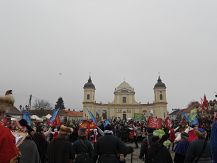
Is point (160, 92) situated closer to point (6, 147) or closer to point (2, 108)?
point (2, 108)

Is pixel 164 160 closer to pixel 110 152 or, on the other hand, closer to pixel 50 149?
pixel 110 152

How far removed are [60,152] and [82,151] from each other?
0.59 metres

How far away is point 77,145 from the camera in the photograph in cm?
707

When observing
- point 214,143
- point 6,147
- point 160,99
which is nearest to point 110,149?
point 214,143

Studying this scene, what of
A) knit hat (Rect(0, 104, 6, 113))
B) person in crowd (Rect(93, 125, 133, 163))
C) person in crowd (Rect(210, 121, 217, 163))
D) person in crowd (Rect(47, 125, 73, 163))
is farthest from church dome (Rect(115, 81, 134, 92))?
knit hat (Rect(0, 104, 6, 113))

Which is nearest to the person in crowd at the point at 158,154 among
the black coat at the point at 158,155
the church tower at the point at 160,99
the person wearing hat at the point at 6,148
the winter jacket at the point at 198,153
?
the black coat at the point at 158,155

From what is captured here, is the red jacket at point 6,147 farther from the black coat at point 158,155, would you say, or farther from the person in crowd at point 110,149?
the black coat at point 158,155

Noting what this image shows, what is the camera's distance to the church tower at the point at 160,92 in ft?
325

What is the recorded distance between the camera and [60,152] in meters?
6.84

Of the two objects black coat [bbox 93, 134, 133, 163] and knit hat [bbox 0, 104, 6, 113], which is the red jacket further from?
black coat [bbox 93, 134, 133, 163]

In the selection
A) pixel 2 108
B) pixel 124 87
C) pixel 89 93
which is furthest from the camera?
pixel 124 87

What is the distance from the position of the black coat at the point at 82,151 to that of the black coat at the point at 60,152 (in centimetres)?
19

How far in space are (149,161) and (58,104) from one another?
108302mm

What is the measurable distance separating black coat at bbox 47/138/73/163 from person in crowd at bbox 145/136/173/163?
2.13 metres
